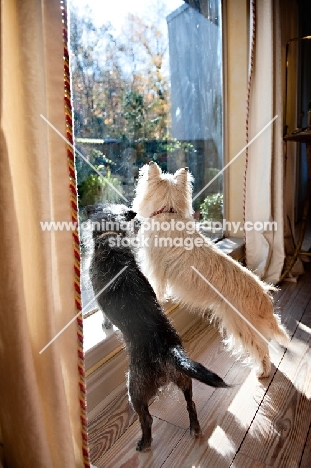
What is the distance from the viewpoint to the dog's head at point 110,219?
1.26m

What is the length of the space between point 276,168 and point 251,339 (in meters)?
1.36

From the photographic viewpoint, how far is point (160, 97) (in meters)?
2.04

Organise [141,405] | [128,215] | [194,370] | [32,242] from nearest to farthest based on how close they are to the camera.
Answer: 1. [32,242]
2. [194,370]
3. [141,405]
4. [128,215]

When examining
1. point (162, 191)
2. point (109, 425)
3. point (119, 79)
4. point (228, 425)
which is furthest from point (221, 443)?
point (119, 79)

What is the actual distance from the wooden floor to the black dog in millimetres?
67

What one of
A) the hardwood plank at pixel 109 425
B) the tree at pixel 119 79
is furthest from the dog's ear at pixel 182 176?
the hardwood plank at pixel 109 425

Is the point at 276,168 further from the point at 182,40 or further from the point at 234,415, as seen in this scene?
the point at 234,415

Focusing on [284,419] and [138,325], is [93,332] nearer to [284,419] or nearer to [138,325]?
[138,325]

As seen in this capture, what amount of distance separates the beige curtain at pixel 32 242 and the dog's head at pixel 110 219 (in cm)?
41

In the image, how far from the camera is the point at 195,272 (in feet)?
4.56

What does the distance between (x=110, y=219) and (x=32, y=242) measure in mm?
515

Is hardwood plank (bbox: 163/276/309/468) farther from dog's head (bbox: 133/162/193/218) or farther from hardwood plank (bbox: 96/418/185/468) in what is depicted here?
dog's head (bbox: 133/162/193/218)

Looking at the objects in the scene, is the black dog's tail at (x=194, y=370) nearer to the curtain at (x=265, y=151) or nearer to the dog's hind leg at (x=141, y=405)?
the dog's hind leg at (x=141, y=405)

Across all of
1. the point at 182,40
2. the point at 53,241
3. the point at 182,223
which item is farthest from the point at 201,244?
the point at 182,40
